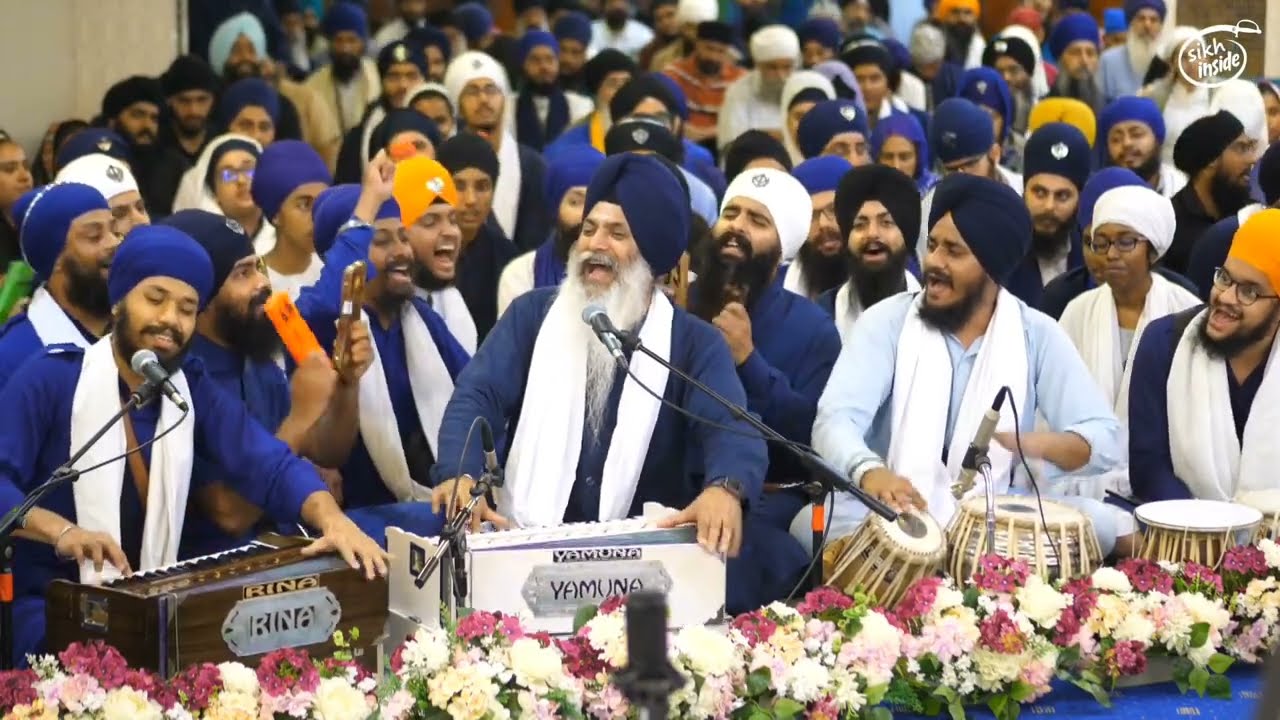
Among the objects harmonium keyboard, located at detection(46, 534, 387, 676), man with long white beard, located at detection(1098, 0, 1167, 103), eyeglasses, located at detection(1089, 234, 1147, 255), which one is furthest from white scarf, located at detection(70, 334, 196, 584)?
man with long white beard, located at detection(1098, 0, 1167, 103)

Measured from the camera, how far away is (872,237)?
7664 mm

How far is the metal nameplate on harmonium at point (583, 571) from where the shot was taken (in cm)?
505

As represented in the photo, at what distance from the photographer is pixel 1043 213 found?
8.99 m

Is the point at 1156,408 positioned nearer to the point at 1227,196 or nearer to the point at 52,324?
the point at 1227,196

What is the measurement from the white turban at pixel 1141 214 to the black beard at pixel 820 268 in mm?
1060

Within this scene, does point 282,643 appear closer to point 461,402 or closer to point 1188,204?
point 461,402

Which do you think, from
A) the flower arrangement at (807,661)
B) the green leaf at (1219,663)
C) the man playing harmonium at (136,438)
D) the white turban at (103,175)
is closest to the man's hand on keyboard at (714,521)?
the flower arrangement at (807,661)

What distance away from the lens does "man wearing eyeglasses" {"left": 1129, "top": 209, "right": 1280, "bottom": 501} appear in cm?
649

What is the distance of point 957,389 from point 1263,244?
1050mm

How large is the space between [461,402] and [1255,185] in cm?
463

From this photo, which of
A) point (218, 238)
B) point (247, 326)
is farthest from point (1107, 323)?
point (218, 238)

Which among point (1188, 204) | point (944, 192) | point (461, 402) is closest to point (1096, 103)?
point (1188, 204)

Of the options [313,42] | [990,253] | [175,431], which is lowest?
[175,431]

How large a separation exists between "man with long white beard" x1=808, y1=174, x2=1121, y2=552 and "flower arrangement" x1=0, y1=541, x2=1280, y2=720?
0.85 metres
